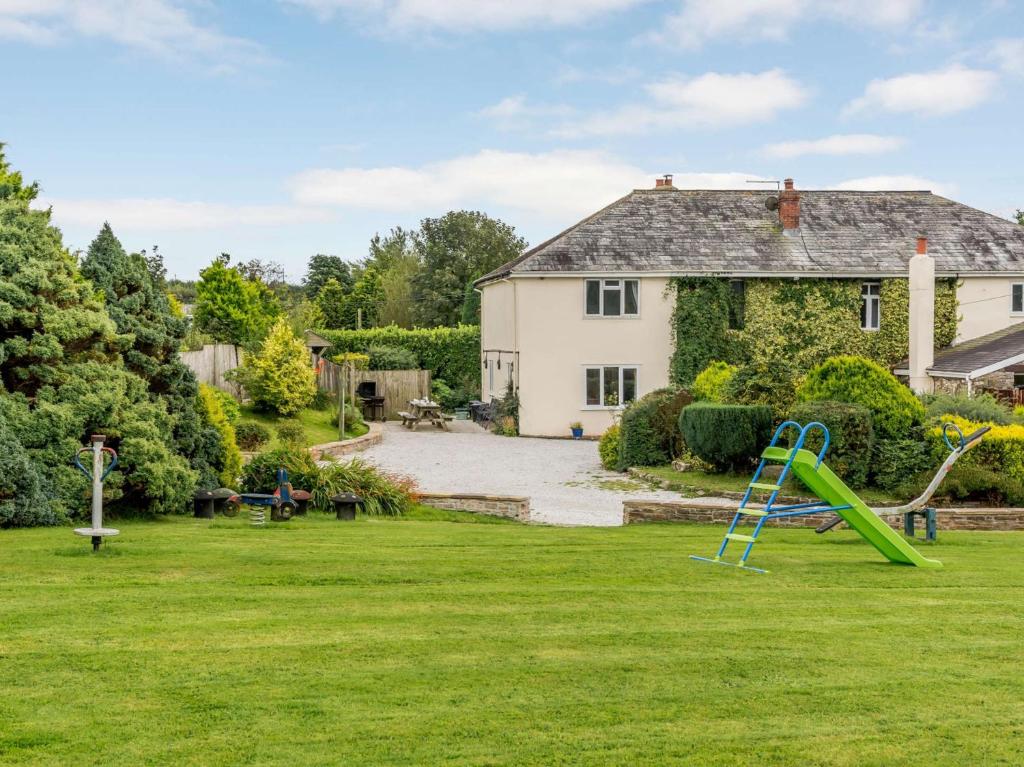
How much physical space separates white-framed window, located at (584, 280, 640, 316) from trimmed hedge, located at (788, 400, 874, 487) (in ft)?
47.2

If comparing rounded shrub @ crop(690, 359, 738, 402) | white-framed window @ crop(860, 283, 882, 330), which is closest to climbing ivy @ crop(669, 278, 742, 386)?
white-framed window @ crop(860, 283, 882, 330)

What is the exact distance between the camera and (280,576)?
9.73 m

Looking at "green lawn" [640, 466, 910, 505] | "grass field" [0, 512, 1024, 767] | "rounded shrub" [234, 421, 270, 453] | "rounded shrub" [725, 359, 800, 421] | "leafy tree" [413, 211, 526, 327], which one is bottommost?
"grass field" [0, 512, 1024, 767]

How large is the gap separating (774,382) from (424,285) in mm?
54164

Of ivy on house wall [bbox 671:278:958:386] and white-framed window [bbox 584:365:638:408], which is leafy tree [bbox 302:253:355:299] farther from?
ivy on house wall [bbox 671:278:958:386]

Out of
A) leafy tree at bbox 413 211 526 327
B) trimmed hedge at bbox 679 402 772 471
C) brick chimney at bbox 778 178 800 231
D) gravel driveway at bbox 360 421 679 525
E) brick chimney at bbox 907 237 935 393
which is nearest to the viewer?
gravel driveway at bbox 360 421 679 525

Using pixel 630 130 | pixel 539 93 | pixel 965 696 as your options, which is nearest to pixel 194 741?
pixel 965 696

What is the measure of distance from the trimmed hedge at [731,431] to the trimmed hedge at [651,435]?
2.70 metres

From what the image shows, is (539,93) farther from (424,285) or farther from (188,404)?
(424,285)

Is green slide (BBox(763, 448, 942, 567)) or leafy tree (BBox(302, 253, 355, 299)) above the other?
leafy tree (BBox(302, 253, 355, 299))

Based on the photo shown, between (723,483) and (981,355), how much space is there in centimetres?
1113

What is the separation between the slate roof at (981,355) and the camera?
87.5ft

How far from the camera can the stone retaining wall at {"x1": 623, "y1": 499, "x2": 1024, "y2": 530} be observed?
1543cm

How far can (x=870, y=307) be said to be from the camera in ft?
111
